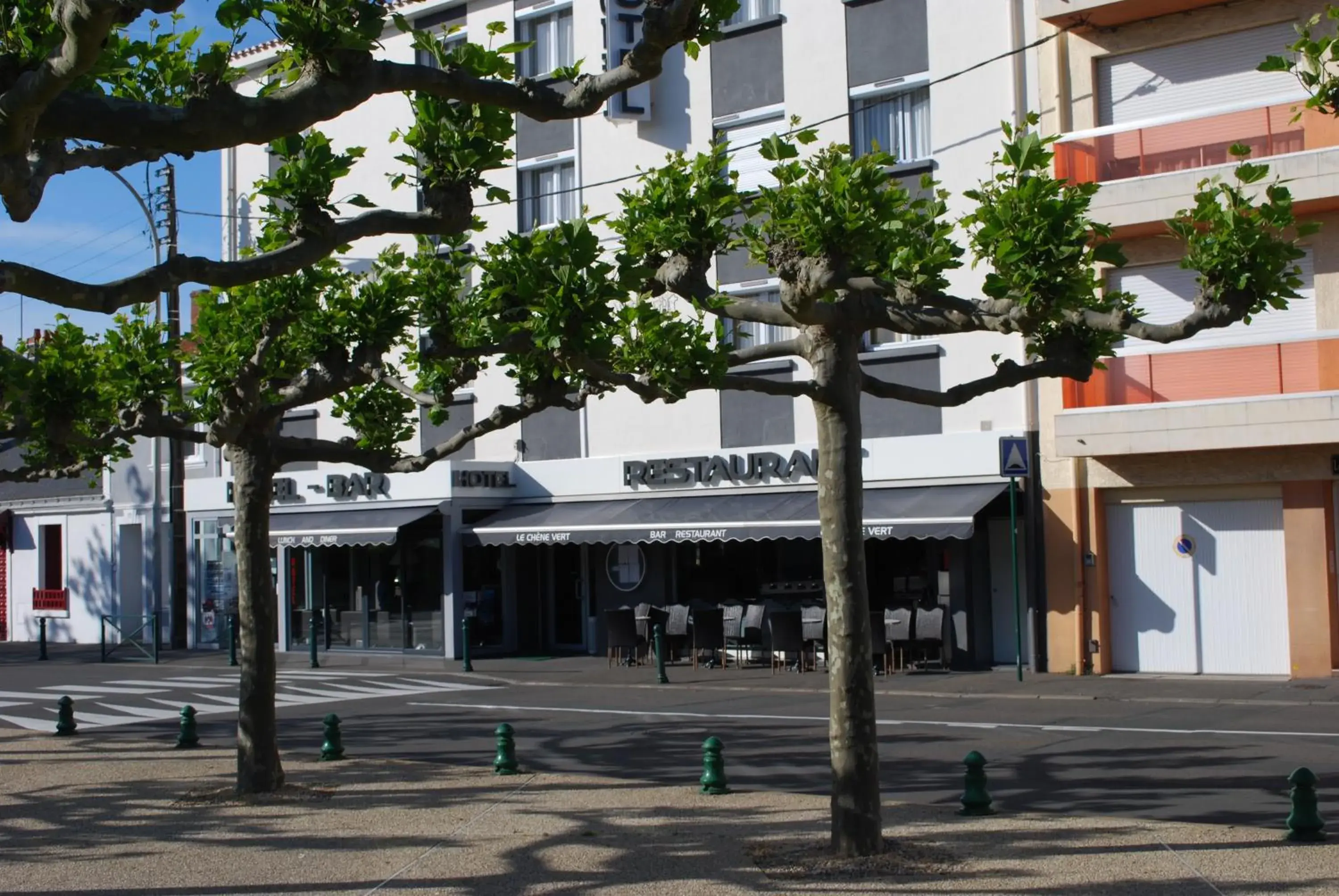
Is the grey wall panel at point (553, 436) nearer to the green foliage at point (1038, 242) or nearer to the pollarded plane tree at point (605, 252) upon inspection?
the pollarded plane tree at point (605, 252)

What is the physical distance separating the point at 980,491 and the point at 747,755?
8614 millimetres

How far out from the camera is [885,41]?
23.4m

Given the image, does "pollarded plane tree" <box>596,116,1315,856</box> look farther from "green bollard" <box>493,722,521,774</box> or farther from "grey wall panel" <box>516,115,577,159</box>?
"grey wall panel" <box>516,115,577,159</box>

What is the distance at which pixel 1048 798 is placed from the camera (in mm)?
11258

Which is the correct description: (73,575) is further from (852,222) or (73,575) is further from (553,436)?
(852,222)

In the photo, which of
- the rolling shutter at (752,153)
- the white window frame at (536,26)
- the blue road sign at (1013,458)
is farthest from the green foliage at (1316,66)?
the white window frame at (536,26)

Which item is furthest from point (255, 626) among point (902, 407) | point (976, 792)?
point (902, 407)

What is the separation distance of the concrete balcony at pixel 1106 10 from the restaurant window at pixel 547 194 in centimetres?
946

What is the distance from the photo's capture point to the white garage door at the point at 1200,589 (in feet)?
65.6

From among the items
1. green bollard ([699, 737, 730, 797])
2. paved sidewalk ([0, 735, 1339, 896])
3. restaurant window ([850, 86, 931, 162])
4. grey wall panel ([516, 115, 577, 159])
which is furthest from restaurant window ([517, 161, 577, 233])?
green bollard ([699, 737, 730, 797])

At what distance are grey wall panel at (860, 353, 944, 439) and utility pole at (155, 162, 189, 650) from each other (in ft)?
46.0

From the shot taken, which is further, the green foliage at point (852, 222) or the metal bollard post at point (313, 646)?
the metal bollard post at point (313, 646)

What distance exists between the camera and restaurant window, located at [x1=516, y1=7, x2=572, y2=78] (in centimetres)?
2752

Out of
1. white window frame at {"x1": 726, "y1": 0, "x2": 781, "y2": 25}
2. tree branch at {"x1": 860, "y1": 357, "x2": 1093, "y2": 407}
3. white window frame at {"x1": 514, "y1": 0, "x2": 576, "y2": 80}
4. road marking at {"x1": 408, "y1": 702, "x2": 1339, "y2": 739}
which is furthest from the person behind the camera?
white window frame at {"x1": 514, "y1": 0, "x2": 576, "y2": 80}
